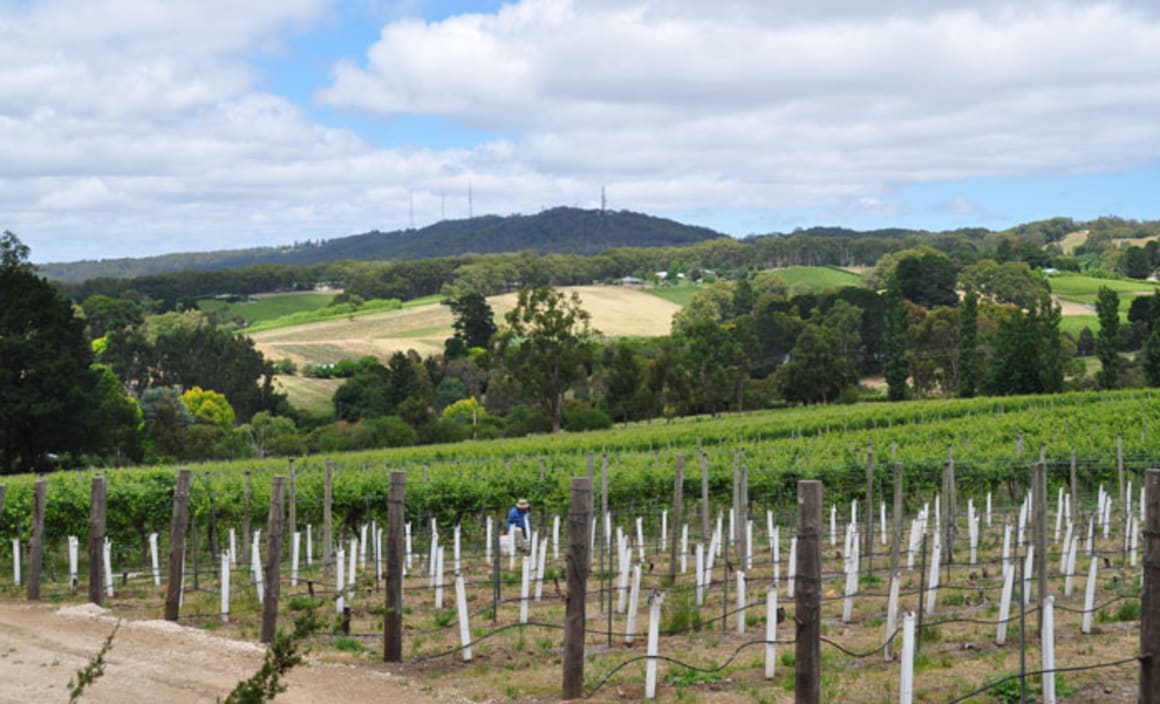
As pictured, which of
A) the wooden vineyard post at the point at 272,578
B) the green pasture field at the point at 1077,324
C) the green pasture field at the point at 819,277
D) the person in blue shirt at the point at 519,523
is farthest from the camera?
the green pasture field at the point at 819,277

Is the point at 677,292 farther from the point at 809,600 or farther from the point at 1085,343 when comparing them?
the point at 809,600

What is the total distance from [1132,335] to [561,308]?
156ft

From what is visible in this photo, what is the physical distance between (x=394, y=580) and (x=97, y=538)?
16.0 ft

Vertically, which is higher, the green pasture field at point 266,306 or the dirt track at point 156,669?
the green pasture field at point 266,306

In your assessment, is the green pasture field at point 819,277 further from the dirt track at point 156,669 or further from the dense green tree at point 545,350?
the dirt track at point 156,669

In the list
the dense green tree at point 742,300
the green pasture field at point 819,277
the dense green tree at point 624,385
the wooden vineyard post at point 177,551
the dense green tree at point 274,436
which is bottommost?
the dense green tree at point 274,436

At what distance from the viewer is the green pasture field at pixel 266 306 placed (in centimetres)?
14250

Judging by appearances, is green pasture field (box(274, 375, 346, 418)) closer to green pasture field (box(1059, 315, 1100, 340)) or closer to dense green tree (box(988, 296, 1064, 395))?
dense green tree (box(988, 296, 1064, 395))

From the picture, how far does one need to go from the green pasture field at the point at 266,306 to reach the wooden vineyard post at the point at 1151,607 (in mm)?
137633

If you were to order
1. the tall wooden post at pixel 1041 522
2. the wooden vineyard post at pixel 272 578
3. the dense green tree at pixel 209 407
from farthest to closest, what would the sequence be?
1. the dense green tree at pixel 209 407
2. the wooden vineyard post at pixel 272 578
3. the tall wooden post at pixel 1041 522

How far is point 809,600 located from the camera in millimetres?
8453

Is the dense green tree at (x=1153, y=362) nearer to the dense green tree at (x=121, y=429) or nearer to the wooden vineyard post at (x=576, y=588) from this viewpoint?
the dense green tree at (x=121, y=429)

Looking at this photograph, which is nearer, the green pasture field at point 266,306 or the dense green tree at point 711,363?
the dense green tree at point 711,363

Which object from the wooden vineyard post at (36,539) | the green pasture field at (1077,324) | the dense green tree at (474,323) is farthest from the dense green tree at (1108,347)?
the wooden vineyard post at (36,539)
